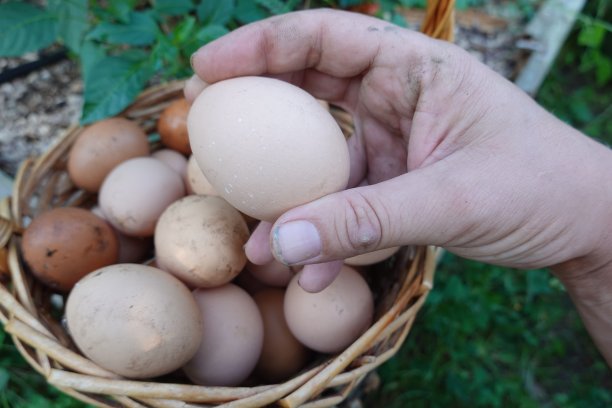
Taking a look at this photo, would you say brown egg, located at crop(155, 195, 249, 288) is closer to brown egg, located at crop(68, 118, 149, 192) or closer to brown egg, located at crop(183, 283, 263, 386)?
brown egg, located at crop(183, 283, 263, 386)

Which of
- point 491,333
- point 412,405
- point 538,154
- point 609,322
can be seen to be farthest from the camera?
point 491,333

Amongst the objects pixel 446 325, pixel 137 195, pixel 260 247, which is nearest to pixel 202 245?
pixel 260 247

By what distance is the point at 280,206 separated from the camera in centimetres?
84

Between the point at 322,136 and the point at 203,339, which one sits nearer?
the point at 322,136

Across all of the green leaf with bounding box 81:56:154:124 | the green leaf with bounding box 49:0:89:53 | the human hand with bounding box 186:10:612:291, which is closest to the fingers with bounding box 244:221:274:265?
the human hand with bounding box 186:10:612:291

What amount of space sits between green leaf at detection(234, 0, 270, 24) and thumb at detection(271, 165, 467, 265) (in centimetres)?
80

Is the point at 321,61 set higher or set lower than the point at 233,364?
higher

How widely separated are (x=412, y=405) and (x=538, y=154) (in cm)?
99

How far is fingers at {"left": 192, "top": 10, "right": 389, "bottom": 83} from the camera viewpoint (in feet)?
3.22

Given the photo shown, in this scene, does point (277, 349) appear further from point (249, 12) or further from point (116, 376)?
point (249, 12)

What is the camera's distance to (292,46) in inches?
41.8

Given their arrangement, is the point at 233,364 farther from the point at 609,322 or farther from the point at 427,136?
the point at 609,322

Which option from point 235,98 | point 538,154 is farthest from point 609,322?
point 235,98

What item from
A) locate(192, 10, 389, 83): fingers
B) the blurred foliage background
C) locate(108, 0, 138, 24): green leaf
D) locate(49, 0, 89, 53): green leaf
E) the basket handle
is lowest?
the blurred foliage background
